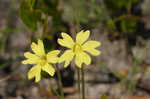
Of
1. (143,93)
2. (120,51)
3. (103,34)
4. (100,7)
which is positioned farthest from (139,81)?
(100,7)

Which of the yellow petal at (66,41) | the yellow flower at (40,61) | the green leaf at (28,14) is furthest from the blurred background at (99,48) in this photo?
the yellow petal at (66,41)

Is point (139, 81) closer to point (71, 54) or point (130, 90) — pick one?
point (130, 90)

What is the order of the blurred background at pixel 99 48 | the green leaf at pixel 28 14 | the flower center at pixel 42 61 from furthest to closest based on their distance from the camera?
the blurred background at pixel 99 48 < the green leaf at pixel 28 14 < the flower center at pixel 42 61

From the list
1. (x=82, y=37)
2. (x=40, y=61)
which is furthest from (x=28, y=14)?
(x=82, y=37)

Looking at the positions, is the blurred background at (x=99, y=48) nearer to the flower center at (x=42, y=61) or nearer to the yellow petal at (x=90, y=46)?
the flower center at (x=42, y=61)

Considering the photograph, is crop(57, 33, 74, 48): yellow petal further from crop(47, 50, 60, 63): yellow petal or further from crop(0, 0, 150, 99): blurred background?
crop(0, 0, 150, 99): blurred background

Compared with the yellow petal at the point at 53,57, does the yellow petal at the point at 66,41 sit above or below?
above

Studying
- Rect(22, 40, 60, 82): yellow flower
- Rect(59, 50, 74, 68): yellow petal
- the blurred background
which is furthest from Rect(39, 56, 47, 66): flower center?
the blurred background
